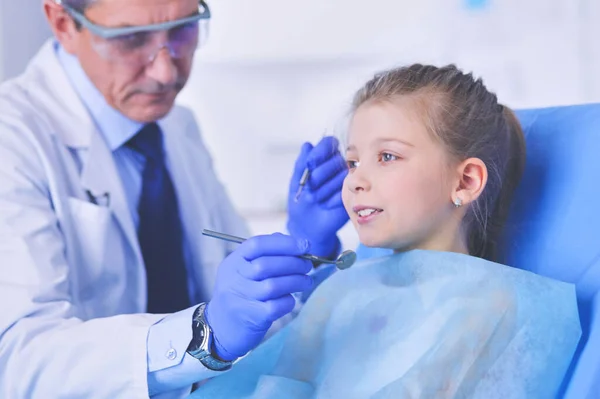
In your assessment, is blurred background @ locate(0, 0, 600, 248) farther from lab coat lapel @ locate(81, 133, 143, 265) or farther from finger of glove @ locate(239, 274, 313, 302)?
finger of glove @ locate(239, 274, 313, 302)

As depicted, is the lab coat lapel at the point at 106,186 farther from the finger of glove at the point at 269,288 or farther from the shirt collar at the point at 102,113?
the finger of glove at the point at 269,288

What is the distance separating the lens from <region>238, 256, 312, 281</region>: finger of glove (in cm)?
106

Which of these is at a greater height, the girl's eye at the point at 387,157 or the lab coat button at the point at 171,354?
the girl's eye at the point at 387,157

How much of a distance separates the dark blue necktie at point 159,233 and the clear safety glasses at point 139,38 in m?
0.23

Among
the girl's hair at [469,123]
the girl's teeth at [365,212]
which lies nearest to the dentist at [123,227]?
the girl's teeth at [365,212]

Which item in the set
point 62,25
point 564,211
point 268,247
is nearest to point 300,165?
point 268,247

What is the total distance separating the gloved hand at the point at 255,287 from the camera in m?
1.06

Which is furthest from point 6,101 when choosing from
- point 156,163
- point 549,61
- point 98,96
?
point 549,61

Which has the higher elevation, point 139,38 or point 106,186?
point 139,38

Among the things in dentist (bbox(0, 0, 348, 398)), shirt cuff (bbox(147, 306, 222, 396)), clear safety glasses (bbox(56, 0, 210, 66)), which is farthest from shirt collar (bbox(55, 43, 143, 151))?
shirt cuff (bbox(147, 306, 222, 396))

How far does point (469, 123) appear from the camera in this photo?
120cm

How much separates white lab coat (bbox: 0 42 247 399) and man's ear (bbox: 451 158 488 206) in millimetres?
539

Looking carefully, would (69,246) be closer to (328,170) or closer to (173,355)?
(173,355)

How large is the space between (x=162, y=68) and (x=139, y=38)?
8 centimetres
